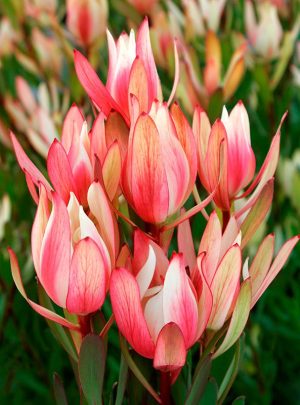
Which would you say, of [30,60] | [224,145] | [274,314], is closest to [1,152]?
[30,60]

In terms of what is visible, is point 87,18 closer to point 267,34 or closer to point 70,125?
point 267,34

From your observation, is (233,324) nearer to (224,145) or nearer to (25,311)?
(224,145)

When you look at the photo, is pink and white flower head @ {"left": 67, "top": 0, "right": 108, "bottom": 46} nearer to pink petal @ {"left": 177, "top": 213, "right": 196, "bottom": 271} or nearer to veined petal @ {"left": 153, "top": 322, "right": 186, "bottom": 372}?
pink petal @ {"left": 177, "top": 213, "right": 196, "bottom": 271}

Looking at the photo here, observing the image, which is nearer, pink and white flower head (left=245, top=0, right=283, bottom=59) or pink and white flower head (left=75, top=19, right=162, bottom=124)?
pink and white flower head (left=75, top=19, right=162, bottom=124)

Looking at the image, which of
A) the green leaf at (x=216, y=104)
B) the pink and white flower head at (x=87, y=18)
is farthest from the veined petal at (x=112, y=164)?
the pink and white flower head at (x=87, y=18)

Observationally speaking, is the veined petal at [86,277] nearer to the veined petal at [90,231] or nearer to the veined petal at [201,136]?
the veined petal at [90,231]

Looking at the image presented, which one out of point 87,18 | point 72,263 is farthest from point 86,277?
point 87,18

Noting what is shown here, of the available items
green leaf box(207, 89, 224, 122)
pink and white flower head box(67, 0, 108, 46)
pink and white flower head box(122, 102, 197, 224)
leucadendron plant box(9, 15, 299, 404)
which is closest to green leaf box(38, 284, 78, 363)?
leucadendron plant box(9, 15, 299, 404)
